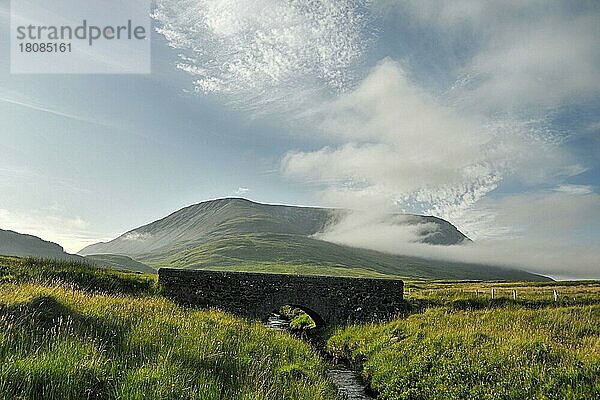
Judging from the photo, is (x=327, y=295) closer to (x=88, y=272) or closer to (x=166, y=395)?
(x=88, y=272)

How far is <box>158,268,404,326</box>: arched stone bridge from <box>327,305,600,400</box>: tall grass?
10.6 ft

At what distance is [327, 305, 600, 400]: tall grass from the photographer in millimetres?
15027

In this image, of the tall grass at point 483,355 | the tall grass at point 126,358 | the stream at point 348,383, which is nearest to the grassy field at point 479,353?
the tall grass at point 483,355

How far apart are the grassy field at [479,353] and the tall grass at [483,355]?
0.03 m

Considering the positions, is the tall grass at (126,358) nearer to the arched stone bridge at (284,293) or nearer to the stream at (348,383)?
the stream at (348,383)

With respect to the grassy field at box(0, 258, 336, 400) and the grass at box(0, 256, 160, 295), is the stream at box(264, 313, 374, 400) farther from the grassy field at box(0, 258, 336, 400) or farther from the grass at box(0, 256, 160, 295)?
the grass at box(0, 256, 160, 295)

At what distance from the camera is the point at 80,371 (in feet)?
31.1

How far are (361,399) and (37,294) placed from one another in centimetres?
1181

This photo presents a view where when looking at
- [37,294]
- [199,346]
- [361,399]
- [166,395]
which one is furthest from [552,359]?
[37,294]

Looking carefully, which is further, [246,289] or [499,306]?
[499,306]

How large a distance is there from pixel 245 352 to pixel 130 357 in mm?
5615

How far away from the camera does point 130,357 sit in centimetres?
1193

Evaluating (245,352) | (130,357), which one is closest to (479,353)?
(245,352)

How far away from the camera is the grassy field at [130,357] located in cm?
916
